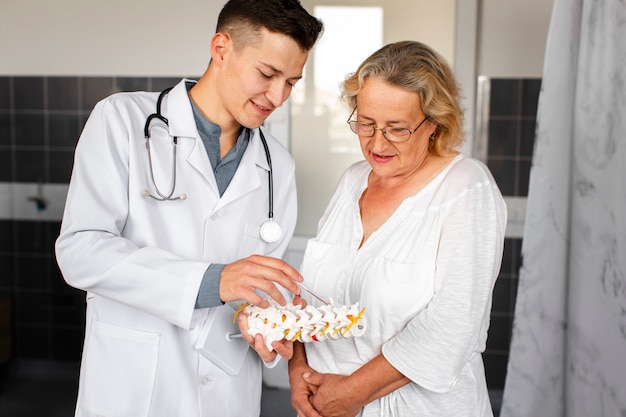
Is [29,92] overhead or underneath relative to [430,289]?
overhead

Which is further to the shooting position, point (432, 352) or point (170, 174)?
point (170, 174)

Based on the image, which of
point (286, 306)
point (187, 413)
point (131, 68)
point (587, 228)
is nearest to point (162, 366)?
point (187, 413)

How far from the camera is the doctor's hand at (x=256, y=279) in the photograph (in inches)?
55.3

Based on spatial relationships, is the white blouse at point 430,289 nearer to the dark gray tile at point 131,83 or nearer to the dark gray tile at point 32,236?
the dark gray tile at point 131,83

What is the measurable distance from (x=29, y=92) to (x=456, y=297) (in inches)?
127

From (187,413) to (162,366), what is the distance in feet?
0.42

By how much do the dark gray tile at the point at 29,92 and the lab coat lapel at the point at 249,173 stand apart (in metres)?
2.54

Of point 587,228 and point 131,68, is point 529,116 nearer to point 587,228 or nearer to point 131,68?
point 587,228

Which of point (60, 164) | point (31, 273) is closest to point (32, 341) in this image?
point (31, 273)

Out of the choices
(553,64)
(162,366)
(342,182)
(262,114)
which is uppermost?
(553,64)

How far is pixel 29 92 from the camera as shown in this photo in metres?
3.93

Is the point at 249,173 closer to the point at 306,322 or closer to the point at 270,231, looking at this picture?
the point at 270,231

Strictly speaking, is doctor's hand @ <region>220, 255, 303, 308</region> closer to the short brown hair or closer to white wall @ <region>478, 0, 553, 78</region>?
the short brown hair

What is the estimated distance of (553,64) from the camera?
2160 mm
